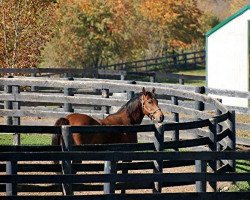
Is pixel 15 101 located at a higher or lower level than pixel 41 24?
lower

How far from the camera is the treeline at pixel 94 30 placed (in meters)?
37.4

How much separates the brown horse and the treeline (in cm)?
2180

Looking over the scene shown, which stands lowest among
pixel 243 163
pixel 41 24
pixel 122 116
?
pixel 243 163

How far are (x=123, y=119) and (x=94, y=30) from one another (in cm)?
5132

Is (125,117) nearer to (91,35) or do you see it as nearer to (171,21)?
(91,35)

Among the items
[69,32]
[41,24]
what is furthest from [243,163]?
[69,32]

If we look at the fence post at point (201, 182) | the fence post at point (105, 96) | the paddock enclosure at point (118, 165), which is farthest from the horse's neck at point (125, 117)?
the fence post at point (105, 96)

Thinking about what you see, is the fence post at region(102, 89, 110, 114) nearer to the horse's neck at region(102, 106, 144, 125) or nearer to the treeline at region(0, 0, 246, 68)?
the horse's neck at region(102, 106, 144, 125)

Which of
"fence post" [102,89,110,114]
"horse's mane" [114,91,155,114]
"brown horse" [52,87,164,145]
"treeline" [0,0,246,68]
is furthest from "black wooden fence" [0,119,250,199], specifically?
"treeline" [0,0,246,68]

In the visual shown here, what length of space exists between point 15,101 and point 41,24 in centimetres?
1698

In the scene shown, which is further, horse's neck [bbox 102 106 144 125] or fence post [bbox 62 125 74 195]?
horse's neck [bbox 102 106 144 125]

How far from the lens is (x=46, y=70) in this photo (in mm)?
29828

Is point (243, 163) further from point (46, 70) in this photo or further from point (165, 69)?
point (165, 69)

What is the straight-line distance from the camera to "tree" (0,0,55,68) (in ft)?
121
